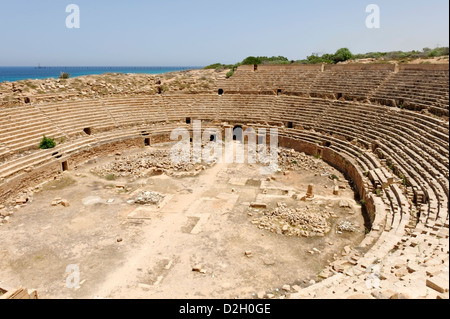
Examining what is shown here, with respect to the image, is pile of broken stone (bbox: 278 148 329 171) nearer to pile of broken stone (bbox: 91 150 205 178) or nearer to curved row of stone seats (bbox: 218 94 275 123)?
pile of broken stone (bbox: 91 150 205 178)

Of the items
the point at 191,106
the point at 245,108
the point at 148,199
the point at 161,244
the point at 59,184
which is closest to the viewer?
the point at 161,244

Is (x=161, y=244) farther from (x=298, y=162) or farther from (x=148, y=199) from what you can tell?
(x=298, y=162)

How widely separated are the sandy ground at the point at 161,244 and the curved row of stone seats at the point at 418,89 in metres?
7.28

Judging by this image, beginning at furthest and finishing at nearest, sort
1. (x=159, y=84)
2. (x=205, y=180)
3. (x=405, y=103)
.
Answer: (x=159, y=84) → (x=405, y=103) → (x=205, y=180)

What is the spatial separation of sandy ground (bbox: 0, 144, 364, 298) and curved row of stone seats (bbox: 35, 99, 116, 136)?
6.65m

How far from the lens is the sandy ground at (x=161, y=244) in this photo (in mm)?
8984

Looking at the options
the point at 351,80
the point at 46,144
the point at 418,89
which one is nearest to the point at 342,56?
the point at 351,80

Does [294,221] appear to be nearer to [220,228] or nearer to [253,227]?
[253,227]

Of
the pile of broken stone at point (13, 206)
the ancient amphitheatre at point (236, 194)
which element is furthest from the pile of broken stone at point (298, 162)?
the pile of broken stone at point (13, 206)

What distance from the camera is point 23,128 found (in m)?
19.2

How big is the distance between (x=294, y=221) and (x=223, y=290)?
14.7 ft

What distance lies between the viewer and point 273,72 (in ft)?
99.5

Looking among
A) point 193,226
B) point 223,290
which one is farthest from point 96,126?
point 223,290

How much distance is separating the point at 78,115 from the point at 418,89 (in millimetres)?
23047
